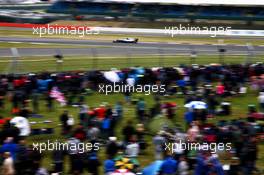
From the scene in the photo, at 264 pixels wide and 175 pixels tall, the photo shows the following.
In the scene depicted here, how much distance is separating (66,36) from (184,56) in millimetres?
18468

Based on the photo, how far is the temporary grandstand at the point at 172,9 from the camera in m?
64.4

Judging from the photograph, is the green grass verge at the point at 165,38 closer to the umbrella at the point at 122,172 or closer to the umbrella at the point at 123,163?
the umbrella at the point at 123,163

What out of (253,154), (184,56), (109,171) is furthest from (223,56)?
(109,171)

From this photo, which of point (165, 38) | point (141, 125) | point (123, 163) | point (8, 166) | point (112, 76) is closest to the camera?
point (123, 163)

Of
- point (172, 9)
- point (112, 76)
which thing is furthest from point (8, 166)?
point (172, 9)

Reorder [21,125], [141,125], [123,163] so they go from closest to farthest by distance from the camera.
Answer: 1. [123,163]
2. [21,125]
3. [141,125]

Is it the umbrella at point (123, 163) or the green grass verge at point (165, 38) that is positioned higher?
the umbrella at point (123, 163)

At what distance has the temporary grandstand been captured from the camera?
211 feet

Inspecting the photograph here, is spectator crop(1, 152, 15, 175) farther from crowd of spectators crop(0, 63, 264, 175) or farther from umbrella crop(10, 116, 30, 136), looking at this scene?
umbrella crop(10, 116, 30, 136)

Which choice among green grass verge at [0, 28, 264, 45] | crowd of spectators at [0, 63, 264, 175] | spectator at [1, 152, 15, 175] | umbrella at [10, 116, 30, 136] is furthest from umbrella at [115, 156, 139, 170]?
green grass verge at [0, 28, 264, 45]

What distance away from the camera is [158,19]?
6662 cm

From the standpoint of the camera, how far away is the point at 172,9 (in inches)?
2640

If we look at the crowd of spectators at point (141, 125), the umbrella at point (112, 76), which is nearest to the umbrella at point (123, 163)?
the crowd of spectators at point (141, 125)

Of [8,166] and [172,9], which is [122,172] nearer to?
[8,166]
